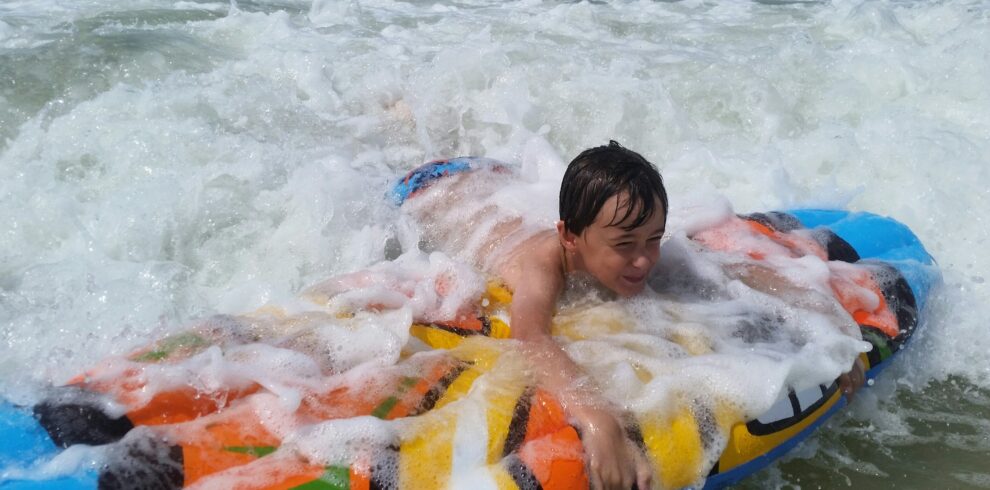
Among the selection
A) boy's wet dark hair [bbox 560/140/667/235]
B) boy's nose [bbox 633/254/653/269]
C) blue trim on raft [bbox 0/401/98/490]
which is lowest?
blue trim on raft [bbox 0/401/98/490]

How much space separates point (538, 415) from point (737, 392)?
2.34 feet

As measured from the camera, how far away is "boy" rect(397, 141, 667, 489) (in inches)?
100

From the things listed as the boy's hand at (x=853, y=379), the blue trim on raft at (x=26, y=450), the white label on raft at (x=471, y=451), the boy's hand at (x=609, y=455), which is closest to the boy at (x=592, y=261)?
the boy's hand at (x=609, y=455)

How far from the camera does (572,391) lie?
8.82ft

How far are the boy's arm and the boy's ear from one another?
0.41 ft

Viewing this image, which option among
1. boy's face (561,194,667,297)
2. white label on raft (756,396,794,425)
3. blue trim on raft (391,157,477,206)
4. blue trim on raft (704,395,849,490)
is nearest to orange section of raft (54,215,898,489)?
blue trim on raft (704,395,849,490)

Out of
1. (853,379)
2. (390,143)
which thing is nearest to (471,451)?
(853,379)

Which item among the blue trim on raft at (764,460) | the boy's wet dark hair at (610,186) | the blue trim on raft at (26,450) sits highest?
the boy's wet dark hair at (610,186)

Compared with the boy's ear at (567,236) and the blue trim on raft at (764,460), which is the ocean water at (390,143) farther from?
the boy's ear at (567,236)

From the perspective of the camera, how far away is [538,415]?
2582 millimetres

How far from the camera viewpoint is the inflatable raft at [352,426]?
2.18 meters

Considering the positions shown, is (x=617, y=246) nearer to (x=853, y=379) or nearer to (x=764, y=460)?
(x=764, y=460)

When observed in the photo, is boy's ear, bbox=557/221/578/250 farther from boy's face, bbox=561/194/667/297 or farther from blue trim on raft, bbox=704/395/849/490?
blue trim on raft, bbox=704/395/849/490

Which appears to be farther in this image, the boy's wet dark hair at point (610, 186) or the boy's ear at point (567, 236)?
the boy's ear at point (567, 236)
